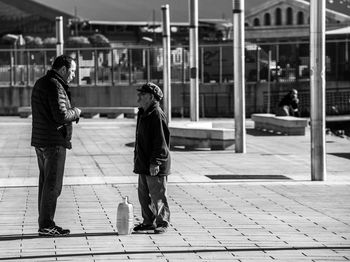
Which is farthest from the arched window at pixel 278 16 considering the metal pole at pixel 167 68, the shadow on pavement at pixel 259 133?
the shadow on pavement at pixel 259 133

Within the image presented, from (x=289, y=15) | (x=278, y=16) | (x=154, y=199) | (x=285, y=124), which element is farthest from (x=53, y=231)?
(x=278, y=16)

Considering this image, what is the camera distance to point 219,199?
49.1ft

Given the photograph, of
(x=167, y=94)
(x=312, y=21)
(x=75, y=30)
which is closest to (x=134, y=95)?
(x=167, y=94)

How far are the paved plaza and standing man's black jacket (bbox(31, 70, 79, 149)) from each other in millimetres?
1036

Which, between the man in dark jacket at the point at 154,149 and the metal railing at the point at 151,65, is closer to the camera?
the man in dark jacket at the point at 154,149

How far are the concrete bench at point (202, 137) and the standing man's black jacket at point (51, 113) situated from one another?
→ 13419 millimetres

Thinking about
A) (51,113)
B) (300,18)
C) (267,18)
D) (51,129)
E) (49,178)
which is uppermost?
(267,18)

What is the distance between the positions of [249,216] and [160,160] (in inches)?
82.4

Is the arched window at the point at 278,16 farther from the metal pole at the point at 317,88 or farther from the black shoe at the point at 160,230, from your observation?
the black shoe at the point at 160,230

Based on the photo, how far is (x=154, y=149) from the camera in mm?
11484

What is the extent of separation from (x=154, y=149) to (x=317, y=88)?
22.8 ft

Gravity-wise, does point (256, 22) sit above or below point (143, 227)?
above

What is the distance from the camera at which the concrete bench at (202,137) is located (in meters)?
24.7

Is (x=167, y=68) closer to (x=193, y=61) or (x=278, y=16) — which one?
(x=193, y=61)
